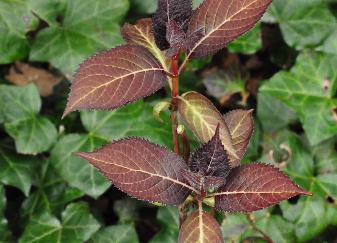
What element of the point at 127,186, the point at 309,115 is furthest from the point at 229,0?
the point at 309,115

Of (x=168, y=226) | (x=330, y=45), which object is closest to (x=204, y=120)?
(x=168, y=226)

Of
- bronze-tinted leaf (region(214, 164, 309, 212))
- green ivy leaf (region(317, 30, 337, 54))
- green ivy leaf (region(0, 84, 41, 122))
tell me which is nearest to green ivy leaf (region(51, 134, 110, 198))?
green ivy leaf (region(0, 84, 41, 122))

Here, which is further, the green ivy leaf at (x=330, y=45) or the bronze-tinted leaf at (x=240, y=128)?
the green ivy leaf at (x=330, y=45)

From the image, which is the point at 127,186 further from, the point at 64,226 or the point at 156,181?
the point at 64,226

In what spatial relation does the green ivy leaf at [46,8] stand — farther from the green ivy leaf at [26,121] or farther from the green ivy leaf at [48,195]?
the green ivy leaf at [48,195]

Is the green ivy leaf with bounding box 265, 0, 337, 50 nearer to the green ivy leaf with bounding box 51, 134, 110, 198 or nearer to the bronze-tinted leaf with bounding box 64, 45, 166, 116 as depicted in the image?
the green ivy leaf with bounding box 51, 134, 110, 198

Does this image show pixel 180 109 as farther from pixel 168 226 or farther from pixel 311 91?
pixel 311 91

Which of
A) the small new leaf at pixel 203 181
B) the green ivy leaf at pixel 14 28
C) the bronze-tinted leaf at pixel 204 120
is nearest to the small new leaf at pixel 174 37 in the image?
the bronze-tinted leaf at pixel 204 120

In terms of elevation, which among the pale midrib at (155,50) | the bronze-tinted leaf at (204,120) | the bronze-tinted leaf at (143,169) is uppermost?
the pale midrib at (155,50)
